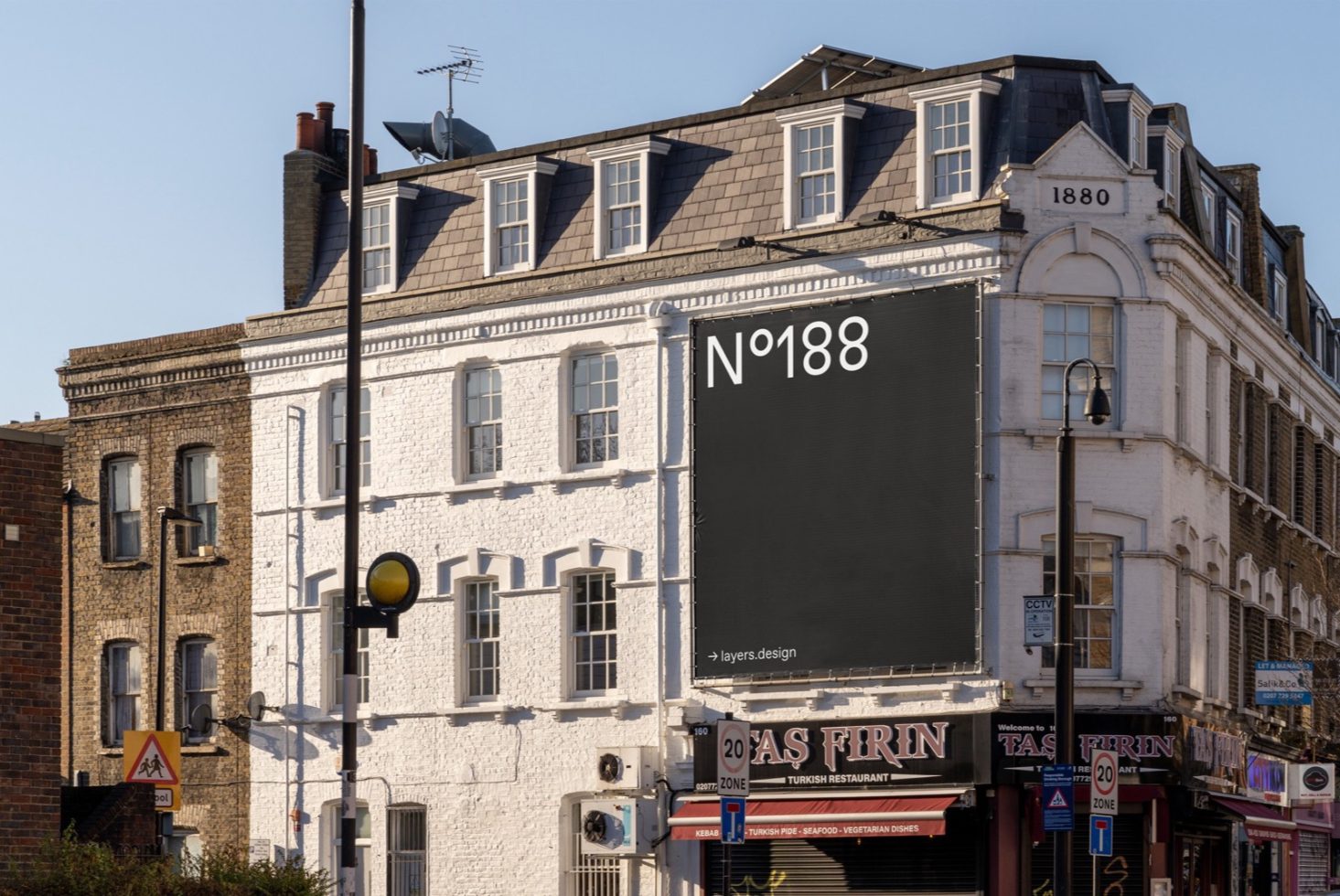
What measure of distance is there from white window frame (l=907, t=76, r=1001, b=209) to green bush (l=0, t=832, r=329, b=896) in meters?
16.2

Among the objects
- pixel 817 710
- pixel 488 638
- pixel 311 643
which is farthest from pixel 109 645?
pixel 817 710

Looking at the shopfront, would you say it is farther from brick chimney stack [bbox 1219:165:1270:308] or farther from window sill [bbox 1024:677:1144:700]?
brick chimney stack [bbox 1219:165:1270:308]

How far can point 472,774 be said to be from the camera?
36094 millimetres

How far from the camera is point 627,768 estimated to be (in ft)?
112

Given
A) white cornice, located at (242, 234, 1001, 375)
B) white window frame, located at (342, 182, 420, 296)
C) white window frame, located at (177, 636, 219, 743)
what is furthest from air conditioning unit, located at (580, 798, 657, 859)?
white window frame, located at (342, 182, 420, 296)

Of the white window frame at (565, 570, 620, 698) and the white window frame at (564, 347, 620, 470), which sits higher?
the white window frame at (564, 347, 620, 470)

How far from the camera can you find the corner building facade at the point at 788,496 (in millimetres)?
32000

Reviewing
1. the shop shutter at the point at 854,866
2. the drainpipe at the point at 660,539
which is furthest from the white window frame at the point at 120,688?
the shop shutter at the point at 854,866

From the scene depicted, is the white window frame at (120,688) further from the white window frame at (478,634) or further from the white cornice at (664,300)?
the white window frame at (478,634)

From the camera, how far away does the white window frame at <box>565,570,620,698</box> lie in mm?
35125

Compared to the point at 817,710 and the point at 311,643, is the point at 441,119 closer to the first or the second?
the point at 311,643

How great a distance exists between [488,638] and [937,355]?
29.8ft

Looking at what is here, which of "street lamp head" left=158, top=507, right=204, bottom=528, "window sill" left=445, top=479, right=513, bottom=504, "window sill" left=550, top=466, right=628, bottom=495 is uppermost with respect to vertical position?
→ "window sill" left=550, top=466, right=628, bottom=495

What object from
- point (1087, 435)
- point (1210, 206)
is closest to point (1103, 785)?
point (1087, 435)
